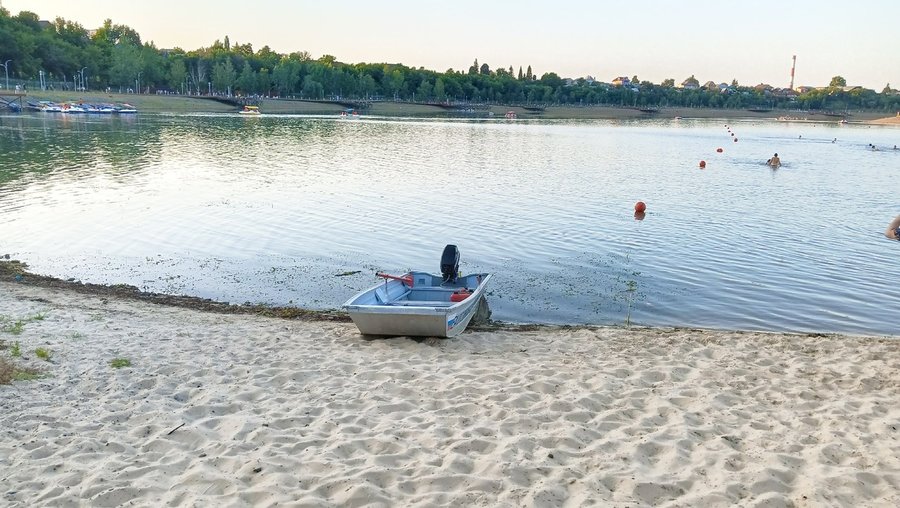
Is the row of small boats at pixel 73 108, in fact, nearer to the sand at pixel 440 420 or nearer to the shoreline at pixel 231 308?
the shoreline at pixel 231 308

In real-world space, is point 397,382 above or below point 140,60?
below

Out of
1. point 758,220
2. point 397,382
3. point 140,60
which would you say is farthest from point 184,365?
point 140,60

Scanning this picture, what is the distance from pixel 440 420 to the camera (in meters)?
8.10

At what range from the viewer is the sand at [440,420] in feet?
20.9

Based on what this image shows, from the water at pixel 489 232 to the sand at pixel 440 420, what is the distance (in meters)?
4.04

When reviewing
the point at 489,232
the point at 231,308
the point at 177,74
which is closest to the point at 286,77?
the point at 177,74

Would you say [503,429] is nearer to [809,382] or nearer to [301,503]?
[301,503]

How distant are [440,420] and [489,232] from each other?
53.6 ft

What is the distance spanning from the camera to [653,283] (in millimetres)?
Answer: 18000

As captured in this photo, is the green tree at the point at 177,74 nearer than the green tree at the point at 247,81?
Yes

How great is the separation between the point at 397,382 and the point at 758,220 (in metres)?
24.2

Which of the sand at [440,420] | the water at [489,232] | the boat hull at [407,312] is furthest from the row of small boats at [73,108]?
the boat hull at [407,312]

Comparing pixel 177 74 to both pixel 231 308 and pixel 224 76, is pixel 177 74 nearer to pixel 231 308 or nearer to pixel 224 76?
pixel 224 76

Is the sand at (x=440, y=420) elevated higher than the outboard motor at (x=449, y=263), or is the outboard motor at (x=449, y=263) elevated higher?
the outboard motor at (x=449, y=263)
